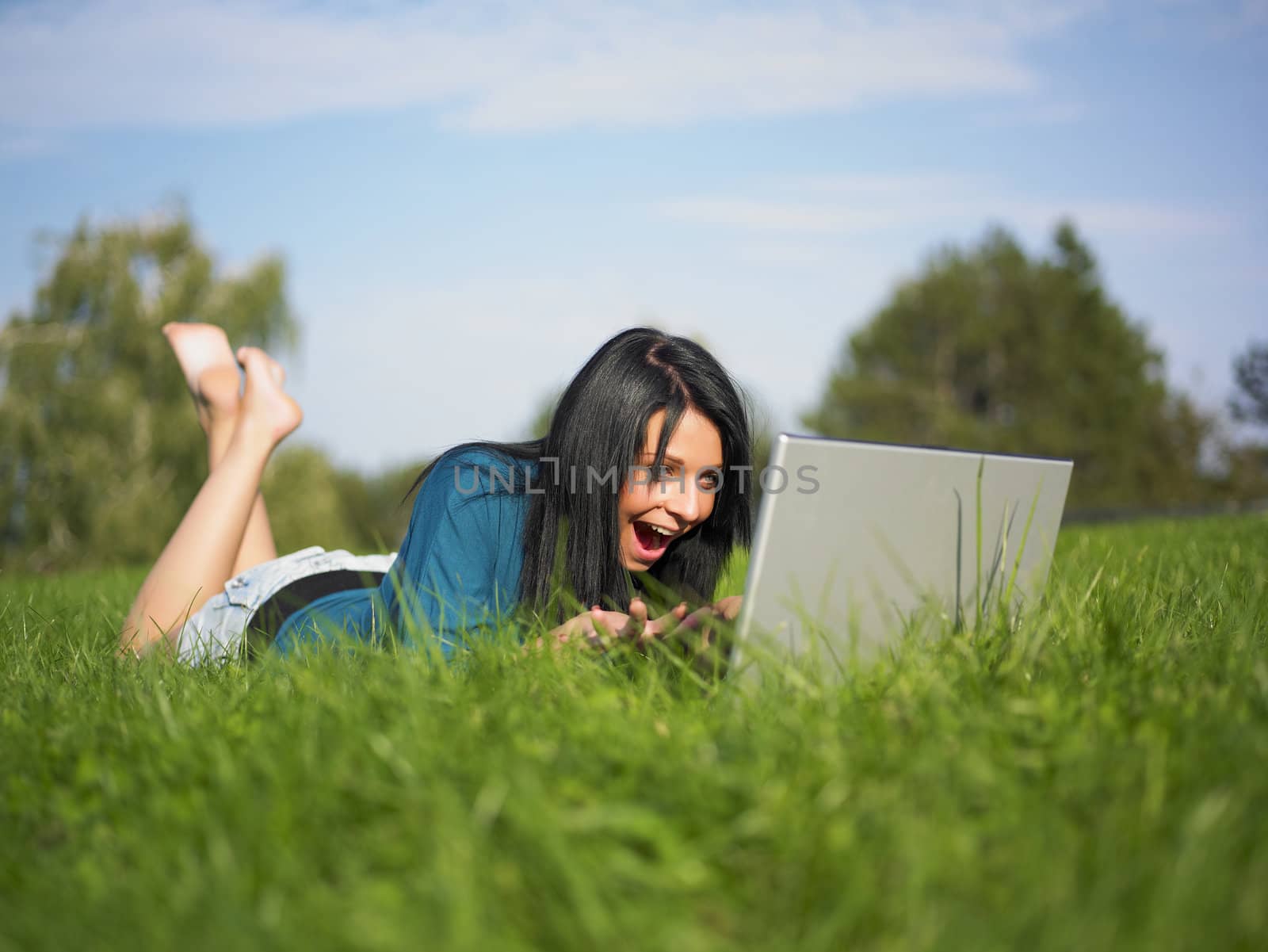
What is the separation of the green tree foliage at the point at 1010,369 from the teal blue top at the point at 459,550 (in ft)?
109

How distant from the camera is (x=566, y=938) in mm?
1205

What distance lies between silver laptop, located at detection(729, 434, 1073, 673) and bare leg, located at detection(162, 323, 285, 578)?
3110 millimetres

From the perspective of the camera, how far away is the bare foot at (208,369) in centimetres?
461

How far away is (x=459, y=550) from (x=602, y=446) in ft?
1.71

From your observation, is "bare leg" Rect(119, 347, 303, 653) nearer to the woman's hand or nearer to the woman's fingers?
the woman's hand

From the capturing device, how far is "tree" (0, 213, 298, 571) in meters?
19.2

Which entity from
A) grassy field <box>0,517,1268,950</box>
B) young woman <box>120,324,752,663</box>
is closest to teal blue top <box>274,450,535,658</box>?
young woman <box>120,324,752,663</box>

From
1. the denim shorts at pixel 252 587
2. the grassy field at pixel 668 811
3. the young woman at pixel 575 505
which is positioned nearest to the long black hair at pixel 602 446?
the young woman at pixel 575 505

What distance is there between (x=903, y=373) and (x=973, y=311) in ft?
11.1

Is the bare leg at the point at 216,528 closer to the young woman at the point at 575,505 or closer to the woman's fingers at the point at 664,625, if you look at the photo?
the young woman at the point at 575,505

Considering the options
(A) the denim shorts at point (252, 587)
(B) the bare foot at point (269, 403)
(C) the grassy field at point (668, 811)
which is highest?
(B) the bare foot at point (269, 403)

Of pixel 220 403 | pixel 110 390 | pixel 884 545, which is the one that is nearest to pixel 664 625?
pixel 884 545

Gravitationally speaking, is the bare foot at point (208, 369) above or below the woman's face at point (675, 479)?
above

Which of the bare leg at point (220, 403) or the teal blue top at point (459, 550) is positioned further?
the bare leg at point (220, 403)
